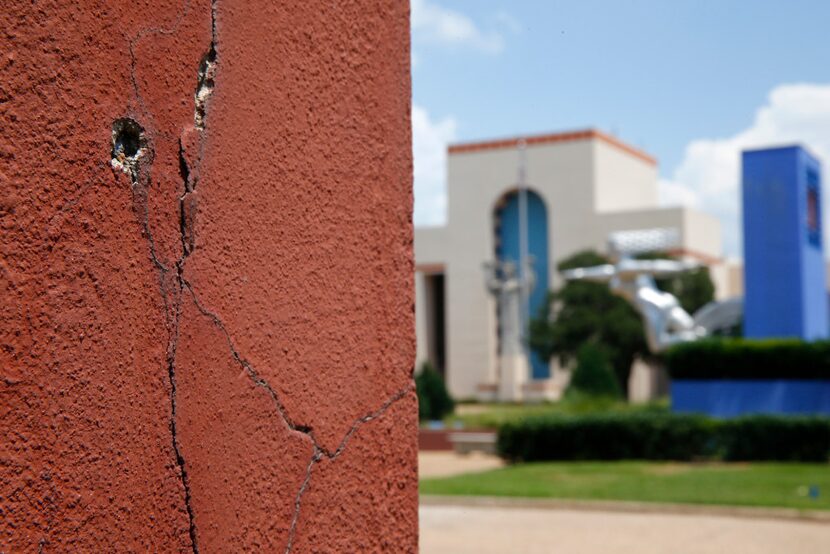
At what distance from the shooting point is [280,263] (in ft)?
6.30

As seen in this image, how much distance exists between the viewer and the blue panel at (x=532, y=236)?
54.8 m

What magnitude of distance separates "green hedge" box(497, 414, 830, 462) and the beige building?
33074mm

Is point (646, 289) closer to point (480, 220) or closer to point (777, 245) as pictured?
point (777, 245)

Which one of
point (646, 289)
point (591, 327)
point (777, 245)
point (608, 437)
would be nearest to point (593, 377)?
point (646, 289)

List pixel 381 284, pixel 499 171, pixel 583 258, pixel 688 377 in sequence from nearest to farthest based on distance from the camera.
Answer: pixel 381 284
pixel 688 377
pixel 583 258
pixel 499 171

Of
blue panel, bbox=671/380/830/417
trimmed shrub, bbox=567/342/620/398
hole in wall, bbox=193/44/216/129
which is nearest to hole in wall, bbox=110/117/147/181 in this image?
hole in wall, bbox=193/44/216/129

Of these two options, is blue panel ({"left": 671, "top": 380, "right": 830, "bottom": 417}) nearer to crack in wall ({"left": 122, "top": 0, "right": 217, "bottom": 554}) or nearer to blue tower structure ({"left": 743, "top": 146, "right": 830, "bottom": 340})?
blue tower structure ({"left": 743, "top": 146, "right": 830, "bottom": 340})

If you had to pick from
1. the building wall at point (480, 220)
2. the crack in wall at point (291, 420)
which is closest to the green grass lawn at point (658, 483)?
the crack in wall at point (291, 420)

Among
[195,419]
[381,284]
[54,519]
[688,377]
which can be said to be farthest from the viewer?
[688,377]

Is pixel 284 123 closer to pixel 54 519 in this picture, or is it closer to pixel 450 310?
pixel 54 519

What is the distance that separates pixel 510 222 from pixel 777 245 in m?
32.1

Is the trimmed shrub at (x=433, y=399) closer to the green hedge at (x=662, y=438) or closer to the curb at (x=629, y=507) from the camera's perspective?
the green hedge at (x=662, y=438)

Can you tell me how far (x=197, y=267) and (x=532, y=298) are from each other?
53322mm

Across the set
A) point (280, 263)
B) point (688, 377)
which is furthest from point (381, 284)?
point (688, 377)
